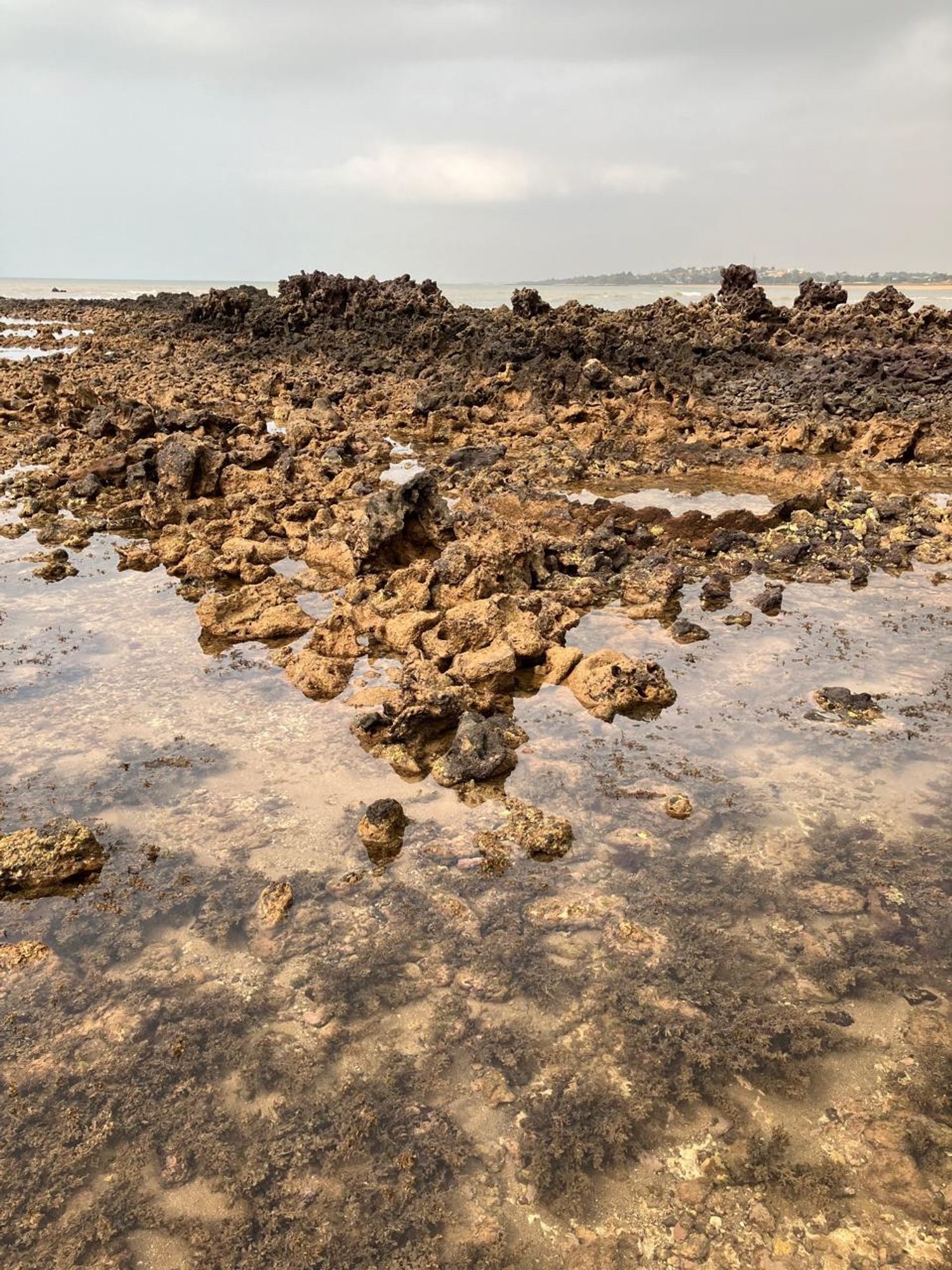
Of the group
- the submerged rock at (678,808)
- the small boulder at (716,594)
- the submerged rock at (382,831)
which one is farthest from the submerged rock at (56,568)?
the submerged rock at (678,808)

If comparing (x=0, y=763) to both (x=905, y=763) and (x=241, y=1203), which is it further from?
(x=905, y=763)

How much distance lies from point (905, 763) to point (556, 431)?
12214 mm

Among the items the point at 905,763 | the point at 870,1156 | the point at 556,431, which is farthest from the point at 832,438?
the point at 870,1156

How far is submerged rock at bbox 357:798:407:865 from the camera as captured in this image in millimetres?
4988

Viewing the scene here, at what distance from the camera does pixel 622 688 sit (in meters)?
6.63

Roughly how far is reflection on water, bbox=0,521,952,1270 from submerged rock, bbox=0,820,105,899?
141 mm

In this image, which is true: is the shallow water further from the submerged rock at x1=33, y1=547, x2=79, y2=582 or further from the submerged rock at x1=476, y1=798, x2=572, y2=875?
the submerged rock at x1=476, y1=798, x2=572, y2=875

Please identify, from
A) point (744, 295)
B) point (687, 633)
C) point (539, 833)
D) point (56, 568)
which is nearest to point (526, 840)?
point (539, 833)

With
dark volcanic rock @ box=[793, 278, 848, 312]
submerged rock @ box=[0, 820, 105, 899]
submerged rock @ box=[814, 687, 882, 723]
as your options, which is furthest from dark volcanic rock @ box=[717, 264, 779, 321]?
submerged rock @ box=[0, 820, 105, 899]

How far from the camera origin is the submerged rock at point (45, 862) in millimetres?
4656

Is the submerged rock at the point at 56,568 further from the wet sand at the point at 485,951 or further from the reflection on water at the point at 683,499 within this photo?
the reflection on water at the point at 683,499

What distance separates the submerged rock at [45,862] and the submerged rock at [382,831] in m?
1.68

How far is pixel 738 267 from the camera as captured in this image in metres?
28.7

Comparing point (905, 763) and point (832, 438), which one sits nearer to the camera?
point (905, 763)
